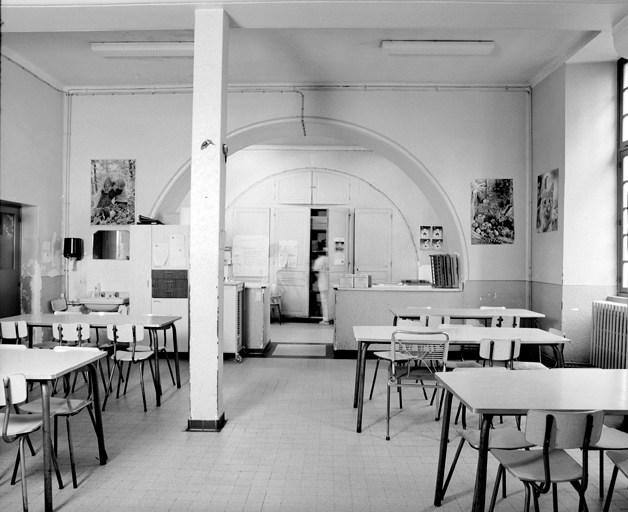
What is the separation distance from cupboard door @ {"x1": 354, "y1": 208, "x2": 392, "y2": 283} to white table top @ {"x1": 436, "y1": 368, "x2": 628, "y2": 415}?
25.8 ft

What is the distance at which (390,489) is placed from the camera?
11.2ft

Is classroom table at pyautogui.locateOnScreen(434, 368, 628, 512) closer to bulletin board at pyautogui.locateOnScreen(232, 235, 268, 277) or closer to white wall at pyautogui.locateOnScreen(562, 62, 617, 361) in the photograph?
white wall at pyautogui.locateOnScreen(562, 62, 617, 361)

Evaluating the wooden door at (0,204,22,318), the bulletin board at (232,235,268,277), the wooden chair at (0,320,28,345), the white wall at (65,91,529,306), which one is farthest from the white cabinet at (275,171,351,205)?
the wooden chair at (0,320,28,345)

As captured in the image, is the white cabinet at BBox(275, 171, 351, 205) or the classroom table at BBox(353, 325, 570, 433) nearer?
the classroom table at BBox(353, 325, 570, 433)

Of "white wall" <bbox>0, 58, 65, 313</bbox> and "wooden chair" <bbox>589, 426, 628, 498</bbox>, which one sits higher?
"white wall" <bbox>0, 58, 65, 313</bbox>

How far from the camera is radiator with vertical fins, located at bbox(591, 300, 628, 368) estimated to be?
6.07 metres

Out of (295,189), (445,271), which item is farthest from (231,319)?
(295,189)

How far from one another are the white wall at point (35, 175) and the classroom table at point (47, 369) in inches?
152

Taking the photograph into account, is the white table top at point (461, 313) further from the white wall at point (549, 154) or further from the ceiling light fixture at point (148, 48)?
the ceiling light fixture at point (148, 48)

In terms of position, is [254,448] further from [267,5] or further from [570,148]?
[570,148]

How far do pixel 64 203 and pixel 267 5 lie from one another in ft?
16.7

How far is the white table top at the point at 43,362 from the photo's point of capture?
129 inches

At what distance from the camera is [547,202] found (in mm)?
7305

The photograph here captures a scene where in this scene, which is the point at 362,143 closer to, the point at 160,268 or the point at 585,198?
the point at 585,198
